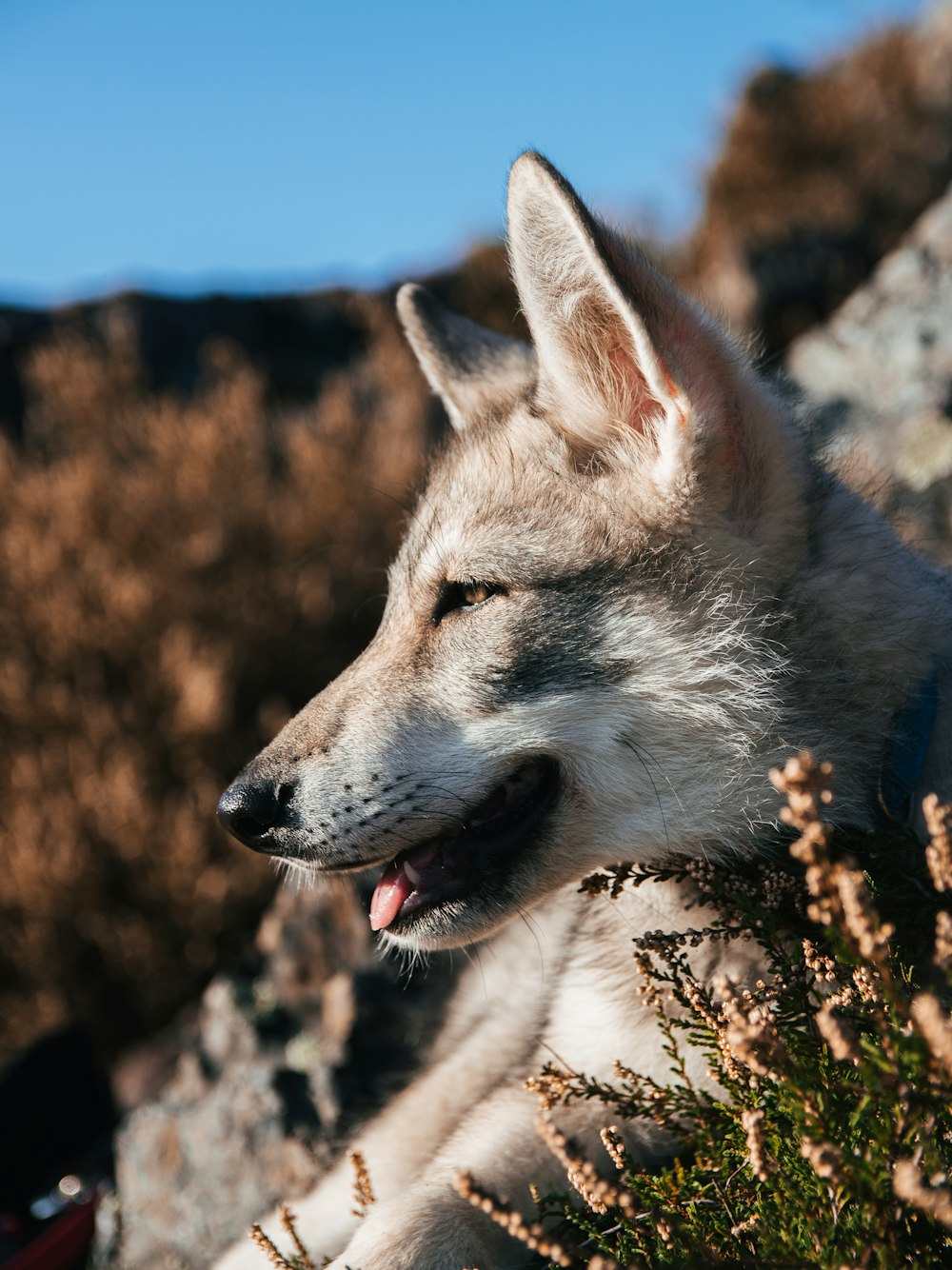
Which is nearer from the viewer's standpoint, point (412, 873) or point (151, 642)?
point (412, 873)

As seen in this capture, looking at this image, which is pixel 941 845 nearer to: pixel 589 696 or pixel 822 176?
pixel 589 696

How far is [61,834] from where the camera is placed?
5504mm

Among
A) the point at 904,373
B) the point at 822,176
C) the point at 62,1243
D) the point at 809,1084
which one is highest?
the point at 822,176

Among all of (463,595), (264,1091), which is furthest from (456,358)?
(264,1091)

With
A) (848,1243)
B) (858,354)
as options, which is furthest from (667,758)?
(858,354)

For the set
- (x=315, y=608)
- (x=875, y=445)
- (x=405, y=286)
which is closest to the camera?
(x=405, y=286)

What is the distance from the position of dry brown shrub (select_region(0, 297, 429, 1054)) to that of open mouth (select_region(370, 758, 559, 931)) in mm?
2487

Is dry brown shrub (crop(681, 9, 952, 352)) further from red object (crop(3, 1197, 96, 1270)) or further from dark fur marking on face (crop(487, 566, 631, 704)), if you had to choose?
red object (crop(3, 1197, 96, 1270))

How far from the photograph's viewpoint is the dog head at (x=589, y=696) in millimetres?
1998

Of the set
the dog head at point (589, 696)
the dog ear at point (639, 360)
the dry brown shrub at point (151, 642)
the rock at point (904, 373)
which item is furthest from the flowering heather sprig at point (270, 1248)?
the dry brown shrub at point (151, 642)

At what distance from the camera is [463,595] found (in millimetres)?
2225

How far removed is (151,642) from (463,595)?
4578mm

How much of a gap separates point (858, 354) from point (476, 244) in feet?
25.1

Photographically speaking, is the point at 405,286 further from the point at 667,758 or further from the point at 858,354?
the point at 858,354
